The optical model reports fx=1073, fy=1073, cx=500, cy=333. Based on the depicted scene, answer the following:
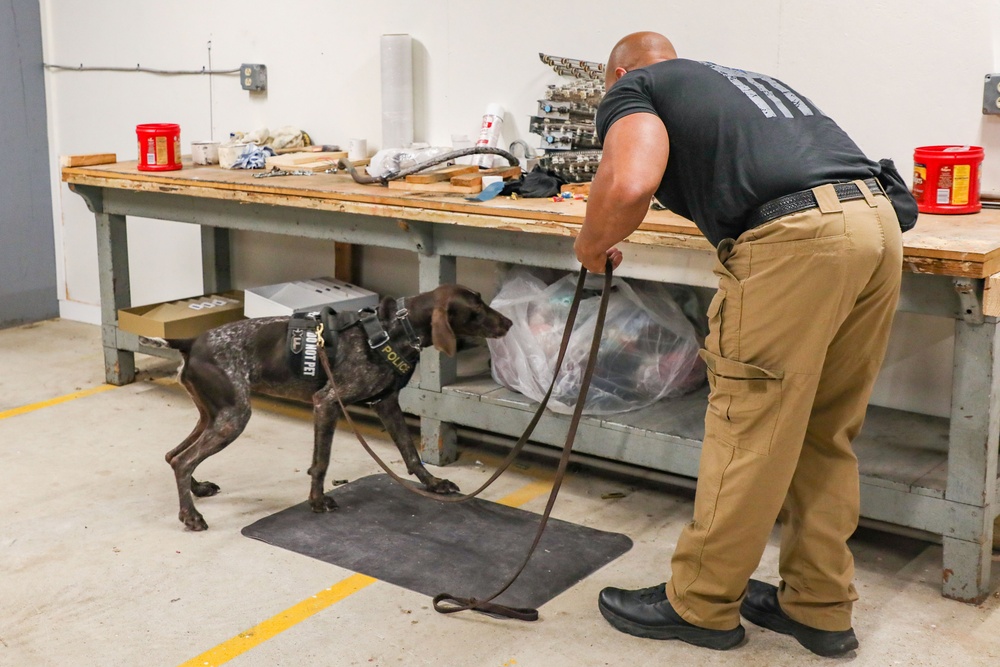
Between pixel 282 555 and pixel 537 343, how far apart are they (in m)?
1.15

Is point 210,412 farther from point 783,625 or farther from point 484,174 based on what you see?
point 783,625

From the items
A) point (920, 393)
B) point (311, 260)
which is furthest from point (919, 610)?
point (311, 260)

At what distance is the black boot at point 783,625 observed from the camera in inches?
105

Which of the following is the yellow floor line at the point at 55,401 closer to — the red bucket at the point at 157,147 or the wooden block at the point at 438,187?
the red bucket at the point at 157,147

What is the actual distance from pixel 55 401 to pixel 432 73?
2.25 metres

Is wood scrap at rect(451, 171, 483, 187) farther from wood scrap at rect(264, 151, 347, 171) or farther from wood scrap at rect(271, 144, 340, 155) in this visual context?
wood scrap at rect(271, 144, 340, 155)

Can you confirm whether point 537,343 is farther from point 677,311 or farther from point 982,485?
point 982,485

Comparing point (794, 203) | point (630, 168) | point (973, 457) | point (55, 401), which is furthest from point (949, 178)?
point (55, 401)

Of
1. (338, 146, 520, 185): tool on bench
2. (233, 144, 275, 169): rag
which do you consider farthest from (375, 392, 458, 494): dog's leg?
(233, 144, 275, 169): rag

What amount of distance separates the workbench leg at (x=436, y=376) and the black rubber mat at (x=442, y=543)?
0.31 m

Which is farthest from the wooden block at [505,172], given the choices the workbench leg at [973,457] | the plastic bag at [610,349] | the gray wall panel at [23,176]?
the gray wall panel at [23,176]

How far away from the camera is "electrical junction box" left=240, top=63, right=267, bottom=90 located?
524cm

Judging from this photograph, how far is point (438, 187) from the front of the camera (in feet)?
13.1

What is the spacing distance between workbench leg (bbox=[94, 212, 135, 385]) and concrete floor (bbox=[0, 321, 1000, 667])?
2.05 feet
